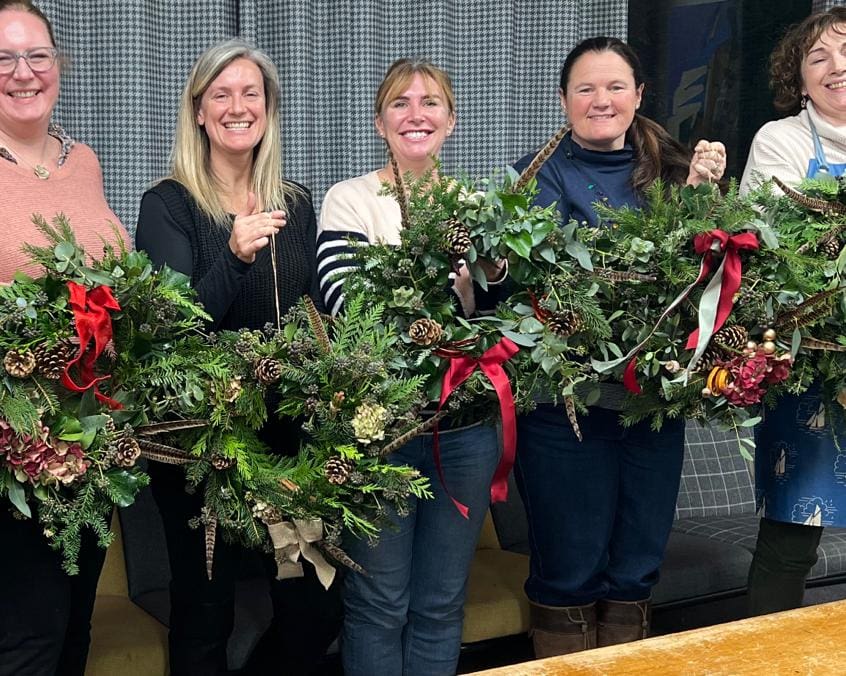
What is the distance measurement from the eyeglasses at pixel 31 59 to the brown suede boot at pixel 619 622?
167 centimetres

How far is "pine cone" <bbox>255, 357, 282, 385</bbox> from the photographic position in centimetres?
185

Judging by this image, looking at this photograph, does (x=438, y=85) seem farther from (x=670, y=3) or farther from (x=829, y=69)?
(x=670, y=3)

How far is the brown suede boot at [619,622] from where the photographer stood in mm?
2545

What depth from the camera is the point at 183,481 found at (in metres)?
2.14

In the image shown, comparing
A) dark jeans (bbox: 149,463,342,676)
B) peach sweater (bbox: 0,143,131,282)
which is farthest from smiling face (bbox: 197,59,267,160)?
dark jeans (bbox: 149,463,342,676)

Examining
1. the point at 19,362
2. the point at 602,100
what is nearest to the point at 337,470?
the point at 19,362

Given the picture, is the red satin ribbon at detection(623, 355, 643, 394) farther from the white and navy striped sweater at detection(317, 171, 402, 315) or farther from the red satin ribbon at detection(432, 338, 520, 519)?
the white and navy striped sweater at detection(317, 171, 402, 315)

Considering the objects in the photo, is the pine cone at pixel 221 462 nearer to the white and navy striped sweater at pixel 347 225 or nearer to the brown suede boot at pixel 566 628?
the white and navy striped sweater at pixel 347 225

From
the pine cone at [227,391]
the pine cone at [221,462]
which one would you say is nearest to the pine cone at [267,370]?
the pine cone at [227,391]

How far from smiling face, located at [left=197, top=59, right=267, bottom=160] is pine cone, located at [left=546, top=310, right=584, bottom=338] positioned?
0.75 meters

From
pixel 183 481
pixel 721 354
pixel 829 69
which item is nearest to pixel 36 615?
pixel 183 481

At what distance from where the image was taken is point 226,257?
206 cm

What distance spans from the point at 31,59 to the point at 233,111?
0.40 meters

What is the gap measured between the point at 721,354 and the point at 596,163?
632 mm
